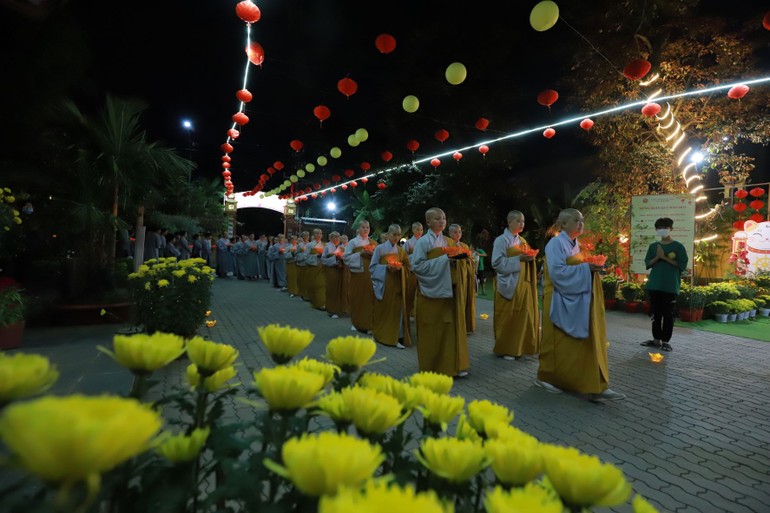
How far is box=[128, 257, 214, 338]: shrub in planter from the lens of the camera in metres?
5.58

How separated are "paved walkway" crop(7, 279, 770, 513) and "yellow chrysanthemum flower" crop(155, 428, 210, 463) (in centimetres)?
118

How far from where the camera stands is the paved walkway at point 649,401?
3.05 metres

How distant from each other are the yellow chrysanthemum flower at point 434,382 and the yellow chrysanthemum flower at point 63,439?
63cm

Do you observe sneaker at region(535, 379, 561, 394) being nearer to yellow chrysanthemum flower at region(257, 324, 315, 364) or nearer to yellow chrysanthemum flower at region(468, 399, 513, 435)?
yellow chrysanthemum flower at region(468, 399, 513, 435)

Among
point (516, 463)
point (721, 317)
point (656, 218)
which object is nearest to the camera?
point (516, 463)

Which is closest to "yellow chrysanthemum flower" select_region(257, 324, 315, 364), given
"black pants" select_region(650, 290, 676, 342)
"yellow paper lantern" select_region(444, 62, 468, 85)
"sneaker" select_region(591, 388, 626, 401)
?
"sneaker" select_region(591, 388, 626, 401)

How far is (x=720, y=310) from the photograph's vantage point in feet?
33.3

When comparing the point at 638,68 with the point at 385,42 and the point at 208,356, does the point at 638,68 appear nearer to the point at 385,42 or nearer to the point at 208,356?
the point at 385,42

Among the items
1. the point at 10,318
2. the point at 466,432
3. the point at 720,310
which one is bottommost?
the point at 10,318

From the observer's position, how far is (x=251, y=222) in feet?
142

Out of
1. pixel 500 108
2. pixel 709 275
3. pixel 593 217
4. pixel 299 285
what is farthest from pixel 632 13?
pixel 299 285

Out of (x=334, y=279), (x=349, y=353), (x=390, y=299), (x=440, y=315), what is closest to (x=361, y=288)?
(x=390, y=299)

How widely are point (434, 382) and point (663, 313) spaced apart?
783 cm

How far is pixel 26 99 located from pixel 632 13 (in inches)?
572
